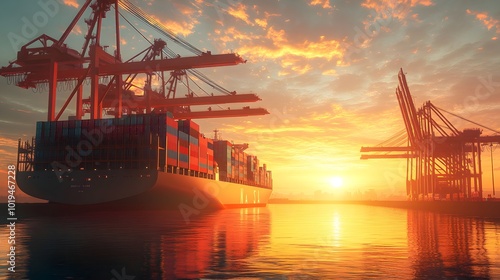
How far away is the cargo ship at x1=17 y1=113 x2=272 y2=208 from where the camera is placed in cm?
5700

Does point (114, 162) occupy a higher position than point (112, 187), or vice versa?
point (114, 162)

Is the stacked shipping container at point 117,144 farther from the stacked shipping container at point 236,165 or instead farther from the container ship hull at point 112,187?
the stacked shipping container at point 236,165

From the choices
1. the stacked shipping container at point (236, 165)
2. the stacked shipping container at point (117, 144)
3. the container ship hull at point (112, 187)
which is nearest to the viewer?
the container ship hull at point (112, 187)

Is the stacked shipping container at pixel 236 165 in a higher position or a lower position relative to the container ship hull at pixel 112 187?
higher

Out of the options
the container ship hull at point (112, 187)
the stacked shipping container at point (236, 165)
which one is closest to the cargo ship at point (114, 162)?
the container ship hull at point (112, 187)

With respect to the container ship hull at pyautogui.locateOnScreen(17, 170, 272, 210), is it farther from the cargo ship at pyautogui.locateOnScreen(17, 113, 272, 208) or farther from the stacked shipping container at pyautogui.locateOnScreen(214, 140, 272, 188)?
the stacked shipping container at pyautogui.locateOnScreen(214, 140, 272, 188)

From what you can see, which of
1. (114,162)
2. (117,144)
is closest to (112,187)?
(114,162)

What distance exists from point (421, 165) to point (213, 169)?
46.6 m

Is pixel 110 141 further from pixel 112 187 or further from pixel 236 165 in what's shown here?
pixel 236 165

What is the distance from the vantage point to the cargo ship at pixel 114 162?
187 ft

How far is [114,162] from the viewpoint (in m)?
58.9

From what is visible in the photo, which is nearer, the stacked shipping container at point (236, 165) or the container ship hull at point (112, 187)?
the container ship hull at point (112, 187)

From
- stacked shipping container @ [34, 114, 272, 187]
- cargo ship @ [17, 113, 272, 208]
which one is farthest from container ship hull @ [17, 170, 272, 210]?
stacked shipping container @ [34, 114, 272, 187]

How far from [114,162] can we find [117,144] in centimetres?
249
